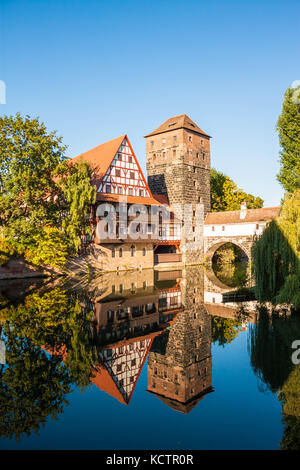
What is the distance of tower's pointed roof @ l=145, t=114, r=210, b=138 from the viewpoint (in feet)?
123

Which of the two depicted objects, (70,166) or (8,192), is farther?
(70,166)

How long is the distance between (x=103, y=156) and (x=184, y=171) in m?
9.45

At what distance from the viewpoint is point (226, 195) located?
4794 cm

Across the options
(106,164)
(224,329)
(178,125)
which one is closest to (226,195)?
(178,125)

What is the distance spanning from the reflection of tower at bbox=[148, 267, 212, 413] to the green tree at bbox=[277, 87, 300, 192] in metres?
18.7

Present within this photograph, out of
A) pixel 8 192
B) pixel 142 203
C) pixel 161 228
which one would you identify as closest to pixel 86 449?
pixel 8 192

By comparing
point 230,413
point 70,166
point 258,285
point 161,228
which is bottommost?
point 230,413

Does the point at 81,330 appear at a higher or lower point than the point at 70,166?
lower

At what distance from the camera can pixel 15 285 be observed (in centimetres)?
2117

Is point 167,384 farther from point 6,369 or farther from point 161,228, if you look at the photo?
point 161,228

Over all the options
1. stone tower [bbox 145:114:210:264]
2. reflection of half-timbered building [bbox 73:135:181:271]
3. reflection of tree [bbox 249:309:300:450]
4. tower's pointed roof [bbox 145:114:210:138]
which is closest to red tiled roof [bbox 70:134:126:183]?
reflection of half-timbered building [bbox 73:135:181:271]

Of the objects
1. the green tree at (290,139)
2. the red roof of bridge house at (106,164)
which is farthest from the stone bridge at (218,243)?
the green tree at (290,139)

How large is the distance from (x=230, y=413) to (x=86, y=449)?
2555 millimetres
